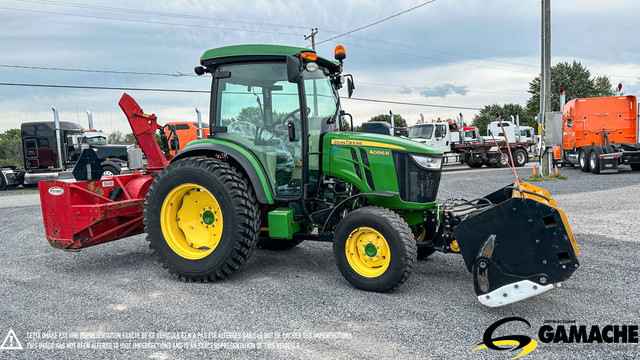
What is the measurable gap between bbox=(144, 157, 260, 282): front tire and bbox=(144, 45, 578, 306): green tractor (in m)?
0.01

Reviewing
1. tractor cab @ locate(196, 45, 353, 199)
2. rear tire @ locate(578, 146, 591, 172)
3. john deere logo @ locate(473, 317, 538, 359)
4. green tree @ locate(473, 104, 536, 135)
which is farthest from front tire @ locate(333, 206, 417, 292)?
green tree @ locate(473, 104, 536, 135)

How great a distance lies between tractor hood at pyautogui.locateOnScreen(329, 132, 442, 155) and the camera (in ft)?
14.3

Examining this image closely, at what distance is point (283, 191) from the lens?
15.2 feet

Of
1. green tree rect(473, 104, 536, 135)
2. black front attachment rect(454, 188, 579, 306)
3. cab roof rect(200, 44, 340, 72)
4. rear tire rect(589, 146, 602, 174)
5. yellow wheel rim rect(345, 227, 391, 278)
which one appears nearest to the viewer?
black front attachment rect(454, 188, 579, 306)

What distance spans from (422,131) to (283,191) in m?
18.7

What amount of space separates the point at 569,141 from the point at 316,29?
16982 millimetres

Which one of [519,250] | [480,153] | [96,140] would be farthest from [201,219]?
[480,153]

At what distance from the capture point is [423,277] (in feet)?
15.1

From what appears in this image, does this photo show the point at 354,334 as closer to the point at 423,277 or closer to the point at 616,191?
the point at 423,277

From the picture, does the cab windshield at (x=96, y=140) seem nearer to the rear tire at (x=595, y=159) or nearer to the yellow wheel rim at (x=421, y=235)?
the yellow wheel rim at (x=421, y=235)

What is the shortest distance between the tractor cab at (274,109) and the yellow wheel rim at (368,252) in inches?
30.7

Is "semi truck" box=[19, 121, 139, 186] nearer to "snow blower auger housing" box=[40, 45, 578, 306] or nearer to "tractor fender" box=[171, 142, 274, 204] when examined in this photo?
"snow blower auger housing" box=[40, 45, 578, 306]

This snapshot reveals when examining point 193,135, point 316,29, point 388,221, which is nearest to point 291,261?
point 388,221

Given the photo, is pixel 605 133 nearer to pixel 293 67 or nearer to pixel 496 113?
pixel 293 67
